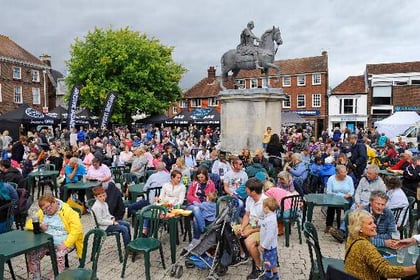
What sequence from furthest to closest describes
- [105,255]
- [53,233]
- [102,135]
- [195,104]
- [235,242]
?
[195,104]
[102,135]
[105,255]
[235,242]
[53,233]

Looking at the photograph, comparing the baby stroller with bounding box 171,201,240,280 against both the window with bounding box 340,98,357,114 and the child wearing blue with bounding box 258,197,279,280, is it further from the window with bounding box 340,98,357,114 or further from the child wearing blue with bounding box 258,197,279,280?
the window with bounding box 340,98,357,114

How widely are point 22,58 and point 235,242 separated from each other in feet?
129

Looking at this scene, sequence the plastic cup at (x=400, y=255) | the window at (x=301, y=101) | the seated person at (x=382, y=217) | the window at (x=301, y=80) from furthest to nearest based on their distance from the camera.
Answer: the window at (x=301, y=101) → the window at (x=301, y=80) → the seated person at (x=382, y=217) → the plastic cup at (x=400, y=255)

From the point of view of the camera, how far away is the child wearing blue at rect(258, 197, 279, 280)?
15.6ft

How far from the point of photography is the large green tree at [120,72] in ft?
100.0

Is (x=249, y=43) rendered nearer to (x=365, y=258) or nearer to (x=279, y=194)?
(x=279, y=194)

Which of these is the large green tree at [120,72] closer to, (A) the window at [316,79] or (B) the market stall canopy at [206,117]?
(B) the market stall canopy at [206,117]

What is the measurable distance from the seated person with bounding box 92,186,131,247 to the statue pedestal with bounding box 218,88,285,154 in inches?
308

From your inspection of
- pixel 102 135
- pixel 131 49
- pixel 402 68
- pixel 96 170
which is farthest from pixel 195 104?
pixel 96 170

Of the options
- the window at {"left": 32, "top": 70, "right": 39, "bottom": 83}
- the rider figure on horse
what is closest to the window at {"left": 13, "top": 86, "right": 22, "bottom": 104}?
the window at {"left": 32, "top": 70, "right": 39, "bottom": 83}

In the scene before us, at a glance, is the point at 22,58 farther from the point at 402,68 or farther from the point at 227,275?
the point at 402,68

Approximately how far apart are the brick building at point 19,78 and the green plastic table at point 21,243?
110 feet

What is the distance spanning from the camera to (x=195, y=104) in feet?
165

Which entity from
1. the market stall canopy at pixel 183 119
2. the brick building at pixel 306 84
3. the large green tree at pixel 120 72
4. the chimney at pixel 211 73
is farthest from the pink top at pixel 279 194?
the chimney at pixel 211 73
